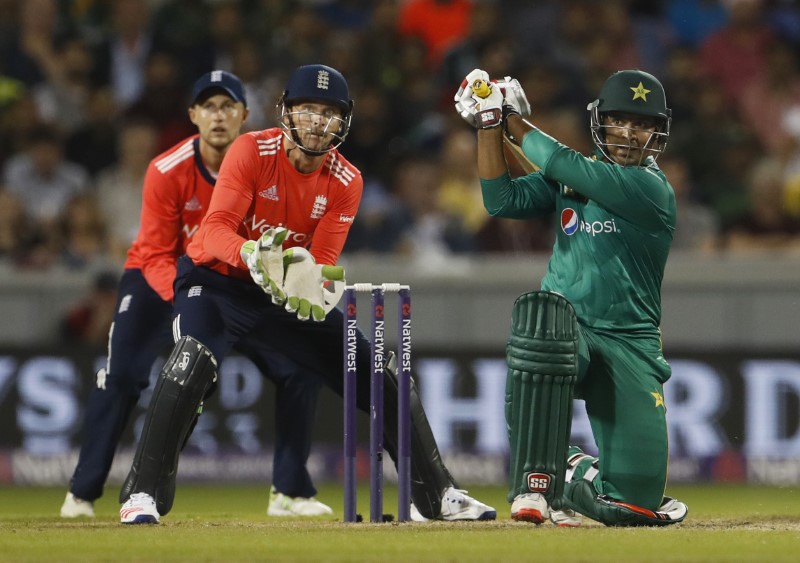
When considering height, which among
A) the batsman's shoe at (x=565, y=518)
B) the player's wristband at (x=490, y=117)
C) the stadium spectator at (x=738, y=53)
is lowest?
the batsman's shoe at (x=565, y=518)

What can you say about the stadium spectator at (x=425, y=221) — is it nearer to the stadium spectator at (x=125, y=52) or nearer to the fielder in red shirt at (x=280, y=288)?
the stadium spectator at (x=125, y=52)

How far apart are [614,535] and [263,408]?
203 inches

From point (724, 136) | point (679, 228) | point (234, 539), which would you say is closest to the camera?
point (234, 539)

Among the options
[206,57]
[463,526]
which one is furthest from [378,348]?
[206,57]

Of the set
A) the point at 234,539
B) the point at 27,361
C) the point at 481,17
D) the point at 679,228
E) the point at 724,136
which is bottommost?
the point at 234,539

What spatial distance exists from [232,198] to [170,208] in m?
1.10

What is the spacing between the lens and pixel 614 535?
5879 millimetres

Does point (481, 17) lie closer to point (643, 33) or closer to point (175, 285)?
point (643, 33)

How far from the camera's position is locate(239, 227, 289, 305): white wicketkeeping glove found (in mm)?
6051

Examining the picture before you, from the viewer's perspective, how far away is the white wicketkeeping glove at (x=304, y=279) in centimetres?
615

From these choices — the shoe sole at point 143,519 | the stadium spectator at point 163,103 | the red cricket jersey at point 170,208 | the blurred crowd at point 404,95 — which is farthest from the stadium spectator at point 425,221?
the shoe sole at point 143,519

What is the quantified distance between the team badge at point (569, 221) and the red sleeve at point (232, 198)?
1.34 metres

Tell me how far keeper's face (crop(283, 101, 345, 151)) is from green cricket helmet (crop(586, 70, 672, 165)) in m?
1.11

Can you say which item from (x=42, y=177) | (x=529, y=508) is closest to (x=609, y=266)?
(x=529, y=508)
